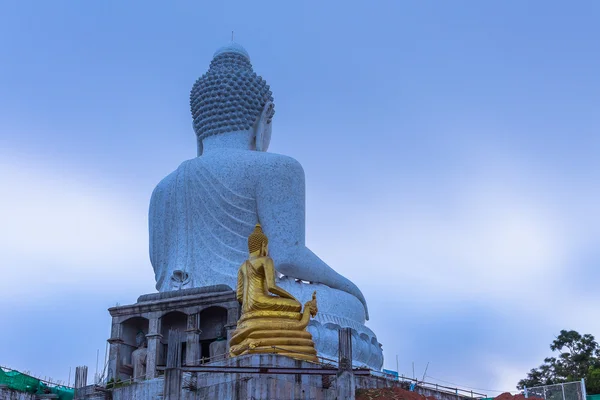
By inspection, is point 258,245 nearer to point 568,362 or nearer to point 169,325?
point 169,325

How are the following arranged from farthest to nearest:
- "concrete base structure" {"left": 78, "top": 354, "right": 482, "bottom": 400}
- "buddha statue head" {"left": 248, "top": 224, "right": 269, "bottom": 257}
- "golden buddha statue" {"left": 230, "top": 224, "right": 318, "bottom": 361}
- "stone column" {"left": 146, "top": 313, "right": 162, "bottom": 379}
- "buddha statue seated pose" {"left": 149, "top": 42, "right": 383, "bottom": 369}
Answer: "buddha statue seated pose" {"left": 149, "top": 42, "right": 383, "bottom": 369}, "stone column" {"left": 146, "top": 313, "right": 162, "bottom": 379}, "buddha statue head" {"left": 248, "top": 224, "right": 269, "bottom": 257}, "golden buddha statue" {"left": 230, "top": 224, "right": 318, "bottom": 361}, "concrete base structure" {"left": 78, "top": 354, "right": 482, "bottom": 400}

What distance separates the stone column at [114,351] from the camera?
17.3 metres

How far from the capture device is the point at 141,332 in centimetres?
1822

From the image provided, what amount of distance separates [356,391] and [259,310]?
2074mm

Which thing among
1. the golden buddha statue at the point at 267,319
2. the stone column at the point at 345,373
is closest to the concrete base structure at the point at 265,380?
the stone column at the point at 345,373

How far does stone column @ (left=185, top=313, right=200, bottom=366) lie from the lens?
1680 centimetres

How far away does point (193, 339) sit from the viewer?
1700cm

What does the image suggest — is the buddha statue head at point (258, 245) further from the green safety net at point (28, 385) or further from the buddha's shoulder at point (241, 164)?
the green safety net at point (28, 385)

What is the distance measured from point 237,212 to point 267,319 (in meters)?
5.67

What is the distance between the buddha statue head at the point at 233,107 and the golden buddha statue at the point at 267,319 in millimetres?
6561

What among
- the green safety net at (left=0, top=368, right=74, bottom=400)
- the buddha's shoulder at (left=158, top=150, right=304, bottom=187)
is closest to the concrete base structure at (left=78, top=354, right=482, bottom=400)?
the green safety net at (left=0, top=368, right=74, bottom=400)

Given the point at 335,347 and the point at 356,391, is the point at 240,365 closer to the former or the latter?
the point at 356,391

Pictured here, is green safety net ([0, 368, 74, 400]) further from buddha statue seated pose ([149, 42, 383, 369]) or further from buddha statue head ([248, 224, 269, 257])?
buddha statue head ([248, 224, 269, 257])

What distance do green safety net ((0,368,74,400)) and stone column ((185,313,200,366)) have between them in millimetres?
2928
